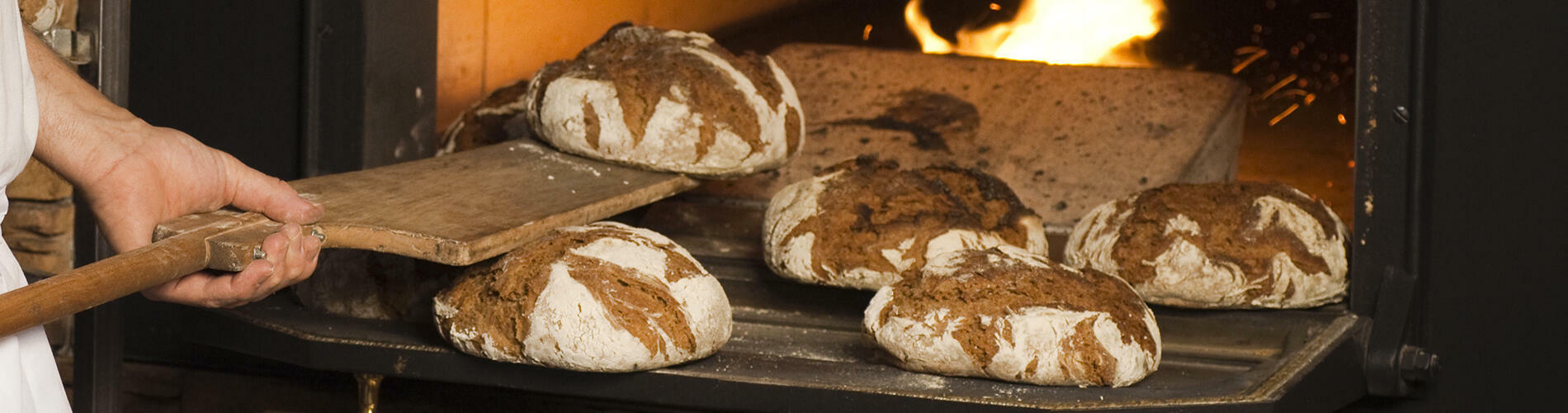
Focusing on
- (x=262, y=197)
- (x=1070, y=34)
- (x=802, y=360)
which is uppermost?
(x=1070, y=34)

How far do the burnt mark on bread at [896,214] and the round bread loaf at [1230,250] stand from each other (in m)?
0.18

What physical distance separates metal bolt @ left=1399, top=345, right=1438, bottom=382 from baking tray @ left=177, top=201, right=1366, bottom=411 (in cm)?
7

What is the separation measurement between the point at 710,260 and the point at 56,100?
4.00 ft

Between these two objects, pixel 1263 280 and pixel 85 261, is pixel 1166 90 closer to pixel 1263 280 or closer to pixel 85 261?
pixel 1263 280

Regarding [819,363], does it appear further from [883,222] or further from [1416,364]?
[1416,364]

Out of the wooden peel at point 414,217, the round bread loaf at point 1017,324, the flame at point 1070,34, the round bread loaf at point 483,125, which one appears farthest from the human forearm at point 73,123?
→ the flame at point 1070,34

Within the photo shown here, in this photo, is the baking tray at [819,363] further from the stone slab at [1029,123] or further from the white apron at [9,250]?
the white apron at [9,250]

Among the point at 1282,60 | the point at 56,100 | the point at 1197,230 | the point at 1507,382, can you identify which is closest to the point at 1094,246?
the point at 1197,230

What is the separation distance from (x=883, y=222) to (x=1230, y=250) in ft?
1.77

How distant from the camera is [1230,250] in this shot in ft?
7.18

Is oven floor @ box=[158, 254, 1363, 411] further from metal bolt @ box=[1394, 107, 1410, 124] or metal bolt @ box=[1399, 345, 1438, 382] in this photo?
metal bolt @ box=[1394, 107, 1410, 124]

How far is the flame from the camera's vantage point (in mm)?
3180

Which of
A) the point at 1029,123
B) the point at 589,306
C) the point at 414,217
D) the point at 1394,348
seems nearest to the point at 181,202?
the point at 414,217

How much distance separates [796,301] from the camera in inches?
93.8
